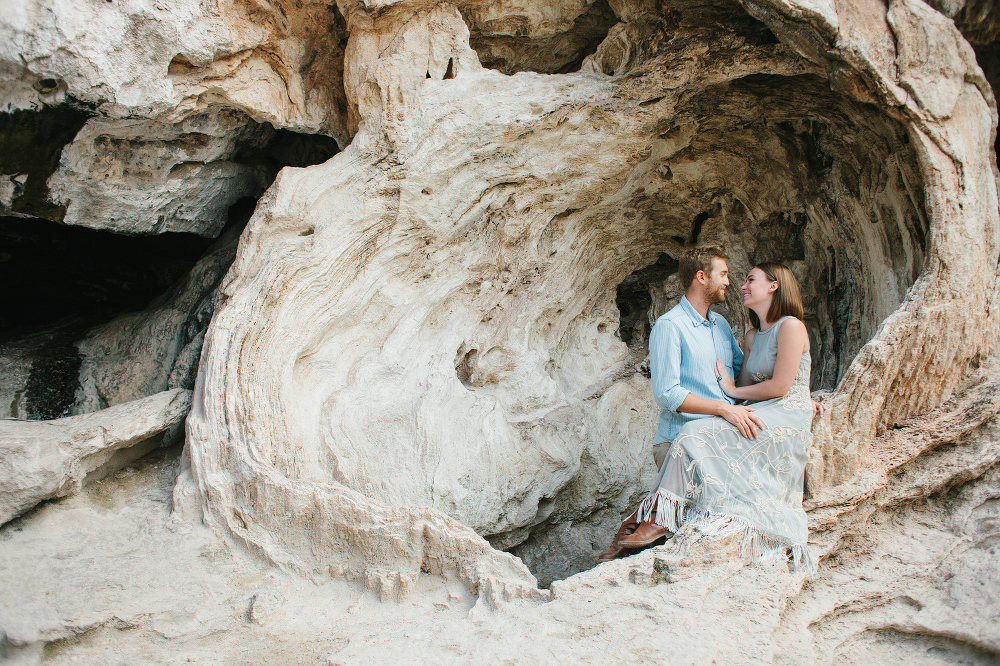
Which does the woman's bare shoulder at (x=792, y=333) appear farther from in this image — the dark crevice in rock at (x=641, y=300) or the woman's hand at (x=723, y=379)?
the dark crevice in rock at (x=641, y=300)

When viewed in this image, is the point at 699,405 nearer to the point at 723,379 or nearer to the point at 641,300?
the point at 723,379

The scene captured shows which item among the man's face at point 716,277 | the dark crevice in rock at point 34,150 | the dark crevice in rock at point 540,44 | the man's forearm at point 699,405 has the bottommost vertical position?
the man's forearm at point 699,405

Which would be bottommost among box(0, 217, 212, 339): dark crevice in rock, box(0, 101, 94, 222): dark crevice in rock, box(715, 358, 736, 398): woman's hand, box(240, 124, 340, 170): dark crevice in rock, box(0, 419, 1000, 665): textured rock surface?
box(0, 419, 1000, 665): textured rock surface

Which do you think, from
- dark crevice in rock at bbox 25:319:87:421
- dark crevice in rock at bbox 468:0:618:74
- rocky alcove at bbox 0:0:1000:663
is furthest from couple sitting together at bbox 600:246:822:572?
dark crevice in rock at bbox 25:319:87:421

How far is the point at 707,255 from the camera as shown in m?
3.42

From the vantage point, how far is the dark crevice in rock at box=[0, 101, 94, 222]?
10.3 ft

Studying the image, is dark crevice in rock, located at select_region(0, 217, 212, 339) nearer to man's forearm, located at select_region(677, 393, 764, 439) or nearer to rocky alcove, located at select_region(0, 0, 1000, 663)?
rocky alcove, located at select_region(0, 0, 1000, 663)

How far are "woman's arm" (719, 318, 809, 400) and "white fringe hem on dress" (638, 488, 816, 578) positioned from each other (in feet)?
2.05

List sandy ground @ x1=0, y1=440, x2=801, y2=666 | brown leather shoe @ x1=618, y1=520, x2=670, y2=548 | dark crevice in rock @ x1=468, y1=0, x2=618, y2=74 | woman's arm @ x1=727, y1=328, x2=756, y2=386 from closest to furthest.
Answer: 1. sandy ground @ x1=0, y1=440, x2=801, y2=666
2. brown leather shoe @ x1=618, y1=520, x2=670, y2=548
3. woman's arm @ x1=727, y1=328, x2=756, y2=386
4. dark crevice in rock @ x1=468, y1=0, x2=618, y2=74

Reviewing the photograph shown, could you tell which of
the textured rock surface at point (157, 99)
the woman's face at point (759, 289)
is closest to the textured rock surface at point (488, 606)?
the woman's face at point (759, 289)

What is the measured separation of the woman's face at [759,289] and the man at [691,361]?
13 centimetres

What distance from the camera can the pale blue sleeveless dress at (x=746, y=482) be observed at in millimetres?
2969

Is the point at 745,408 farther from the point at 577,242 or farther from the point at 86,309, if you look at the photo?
the point at 86,309

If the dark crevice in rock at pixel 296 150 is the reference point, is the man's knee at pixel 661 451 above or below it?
below
